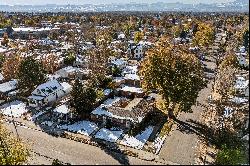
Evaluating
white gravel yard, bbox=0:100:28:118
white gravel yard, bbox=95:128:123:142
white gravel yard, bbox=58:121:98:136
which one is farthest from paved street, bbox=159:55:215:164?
white gravel yard, bbox=0:100:28:118

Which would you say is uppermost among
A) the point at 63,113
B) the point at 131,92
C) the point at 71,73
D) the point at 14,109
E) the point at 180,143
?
the point at 71,73

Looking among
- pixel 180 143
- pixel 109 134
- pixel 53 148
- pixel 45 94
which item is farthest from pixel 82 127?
pixel 180 143

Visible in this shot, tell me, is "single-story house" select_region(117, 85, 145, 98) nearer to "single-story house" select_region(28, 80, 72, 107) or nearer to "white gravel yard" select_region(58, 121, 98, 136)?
"single-story house" select_region(28, 80, 72, 107)

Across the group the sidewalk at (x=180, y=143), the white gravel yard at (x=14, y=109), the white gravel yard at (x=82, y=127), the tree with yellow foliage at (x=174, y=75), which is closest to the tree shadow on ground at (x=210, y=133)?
the sidewalk at (x=180, y=143)

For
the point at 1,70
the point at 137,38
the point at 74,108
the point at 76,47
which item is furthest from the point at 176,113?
the point at 137,38

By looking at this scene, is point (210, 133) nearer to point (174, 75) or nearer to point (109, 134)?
point (174, 75)

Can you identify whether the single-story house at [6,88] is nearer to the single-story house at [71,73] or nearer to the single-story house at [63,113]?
the single-story house at [71,73]
